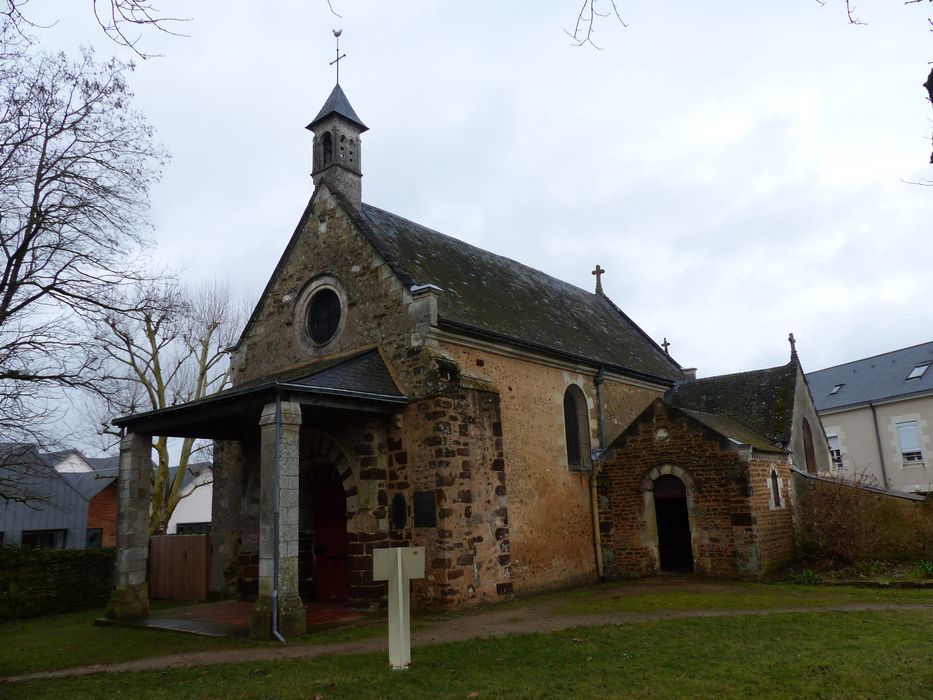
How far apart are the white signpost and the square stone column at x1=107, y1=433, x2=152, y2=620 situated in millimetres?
7039

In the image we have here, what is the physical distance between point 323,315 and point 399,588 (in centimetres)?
852

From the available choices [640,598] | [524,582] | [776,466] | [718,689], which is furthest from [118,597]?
[776,466]

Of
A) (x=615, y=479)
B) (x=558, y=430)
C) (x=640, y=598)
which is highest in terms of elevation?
(x=558, y=430)

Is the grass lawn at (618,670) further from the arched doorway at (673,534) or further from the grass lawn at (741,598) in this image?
the arched doorway at (673,534)

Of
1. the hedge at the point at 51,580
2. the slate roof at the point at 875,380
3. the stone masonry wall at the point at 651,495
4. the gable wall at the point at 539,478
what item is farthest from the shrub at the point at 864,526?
the hedge at the point at 51,580

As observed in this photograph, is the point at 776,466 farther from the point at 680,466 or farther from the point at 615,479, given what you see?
the point at 615,479

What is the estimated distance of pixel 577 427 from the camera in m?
16.7

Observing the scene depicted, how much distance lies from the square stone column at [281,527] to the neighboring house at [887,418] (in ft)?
75.7

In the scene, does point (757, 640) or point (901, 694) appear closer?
point (901, 694)

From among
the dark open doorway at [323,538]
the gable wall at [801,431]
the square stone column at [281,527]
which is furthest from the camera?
the gable wall at [801,431]

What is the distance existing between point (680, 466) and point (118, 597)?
1166 cm

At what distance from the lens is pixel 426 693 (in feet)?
20.4

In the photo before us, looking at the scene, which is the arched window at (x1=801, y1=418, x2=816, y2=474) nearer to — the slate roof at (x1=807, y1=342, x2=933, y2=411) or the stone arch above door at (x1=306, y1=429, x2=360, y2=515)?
the slate roof at (x1=807, y1=342, x2=933, y2=411)

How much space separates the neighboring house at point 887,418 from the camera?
2698 centimetres
